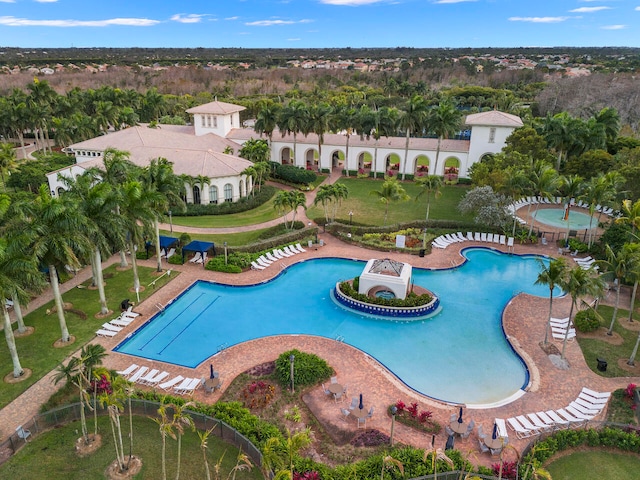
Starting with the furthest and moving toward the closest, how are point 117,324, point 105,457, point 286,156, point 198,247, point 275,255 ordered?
point 286,156, point 275,255, point 198,247, point 117,324, point 105,457

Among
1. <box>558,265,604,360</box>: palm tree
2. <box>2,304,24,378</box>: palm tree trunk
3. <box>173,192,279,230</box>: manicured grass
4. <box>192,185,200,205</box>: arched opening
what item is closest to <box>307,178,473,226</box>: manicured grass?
<box>173,192,279,230</box>: manicured grass

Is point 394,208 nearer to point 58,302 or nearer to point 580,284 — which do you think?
point 580,284

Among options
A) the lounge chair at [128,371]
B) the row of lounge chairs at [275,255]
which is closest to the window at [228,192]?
the row of lounge chairs at [275,255]

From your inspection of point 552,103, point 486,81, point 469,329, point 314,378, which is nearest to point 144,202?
point 314,378

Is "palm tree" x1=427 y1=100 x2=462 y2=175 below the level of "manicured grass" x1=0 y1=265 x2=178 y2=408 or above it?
above

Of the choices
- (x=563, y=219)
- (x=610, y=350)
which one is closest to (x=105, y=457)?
(x=610, y=350)

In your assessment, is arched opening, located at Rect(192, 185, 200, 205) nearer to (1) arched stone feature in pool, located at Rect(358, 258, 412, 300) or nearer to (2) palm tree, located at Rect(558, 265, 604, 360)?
(1) arched stone feature in pool, located at Rect(358, 258, 412, 300)

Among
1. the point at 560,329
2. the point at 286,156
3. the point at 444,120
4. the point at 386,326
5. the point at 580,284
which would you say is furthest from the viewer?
the point at 286,156
